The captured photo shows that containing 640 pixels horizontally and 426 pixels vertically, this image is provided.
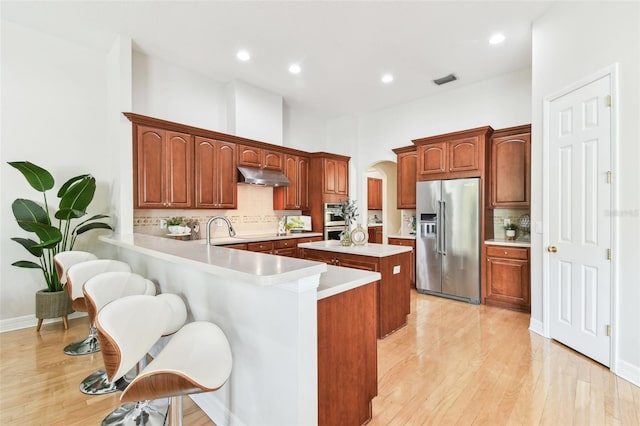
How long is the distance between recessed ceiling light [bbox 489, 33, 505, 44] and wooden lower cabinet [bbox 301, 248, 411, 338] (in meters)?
2.85

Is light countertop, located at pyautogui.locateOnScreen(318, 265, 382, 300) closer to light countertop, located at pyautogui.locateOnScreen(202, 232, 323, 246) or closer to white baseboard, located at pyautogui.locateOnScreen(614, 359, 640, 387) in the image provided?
white baseboard, located at pyautogui.locateOnScreen(614, 359, 640, 387)

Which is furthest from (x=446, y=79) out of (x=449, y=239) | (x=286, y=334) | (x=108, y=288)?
(x=108, y=288)

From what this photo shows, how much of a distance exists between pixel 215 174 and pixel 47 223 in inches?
78.7

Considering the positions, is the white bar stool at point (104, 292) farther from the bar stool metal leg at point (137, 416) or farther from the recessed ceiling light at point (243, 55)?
the recessed ceiling light at point (243, 55)

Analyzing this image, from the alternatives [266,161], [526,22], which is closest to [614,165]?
[526,22]

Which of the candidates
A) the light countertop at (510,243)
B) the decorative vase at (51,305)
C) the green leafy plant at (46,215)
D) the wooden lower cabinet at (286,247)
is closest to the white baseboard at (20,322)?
the decorative vase at (51,305)

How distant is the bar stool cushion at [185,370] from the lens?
1146mm

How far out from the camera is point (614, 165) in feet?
7.82

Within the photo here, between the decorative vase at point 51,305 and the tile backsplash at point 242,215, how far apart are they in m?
1.06

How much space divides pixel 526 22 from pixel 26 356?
609cm

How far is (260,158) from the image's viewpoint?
5.03 m

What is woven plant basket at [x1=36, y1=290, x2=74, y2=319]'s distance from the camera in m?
3.17

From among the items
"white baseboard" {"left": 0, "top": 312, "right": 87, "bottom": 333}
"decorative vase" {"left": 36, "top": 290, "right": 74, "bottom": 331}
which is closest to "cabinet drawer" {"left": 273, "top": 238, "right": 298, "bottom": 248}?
"decorative vase" {"left": 36, "top": 290, "right": 74, "bottom": 331}

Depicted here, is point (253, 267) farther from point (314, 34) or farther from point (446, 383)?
point (314, 34)
